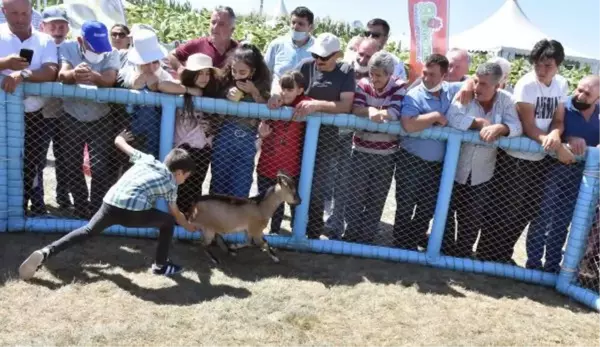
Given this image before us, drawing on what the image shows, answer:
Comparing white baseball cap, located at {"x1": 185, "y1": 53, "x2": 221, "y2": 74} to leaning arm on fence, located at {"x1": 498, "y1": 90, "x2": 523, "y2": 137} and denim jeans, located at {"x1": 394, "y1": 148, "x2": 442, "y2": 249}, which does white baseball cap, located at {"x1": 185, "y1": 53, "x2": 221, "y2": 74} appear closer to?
denim jeans, located at {"x1": 394, "y1": 148, "x2": 442, "y2": 249}

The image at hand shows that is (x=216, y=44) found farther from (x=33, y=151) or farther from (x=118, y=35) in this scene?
(x=33, y=151)

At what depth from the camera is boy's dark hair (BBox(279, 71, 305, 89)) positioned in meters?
4.26

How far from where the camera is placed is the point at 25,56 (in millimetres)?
3998

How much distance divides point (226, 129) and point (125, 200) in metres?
1.09

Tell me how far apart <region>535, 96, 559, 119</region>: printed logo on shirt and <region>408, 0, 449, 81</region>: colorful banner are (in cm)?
362

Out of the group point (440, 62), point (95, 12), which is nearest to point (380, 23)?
point (440, 62)

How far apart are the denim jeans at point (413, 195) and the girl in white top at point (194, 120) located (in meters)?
1.61

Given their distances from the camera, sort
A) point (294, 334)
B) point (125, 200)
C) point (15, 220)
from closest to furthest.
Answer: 1. point (294, 334)
2. point (125, 200)
3. point (15, 220)

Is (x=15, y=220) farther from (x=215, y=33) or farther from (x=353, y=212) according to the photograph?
(x=353, y=212)

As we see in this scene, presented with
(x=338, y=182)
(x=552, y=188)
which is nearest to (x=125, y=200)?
(x=338, y=182)

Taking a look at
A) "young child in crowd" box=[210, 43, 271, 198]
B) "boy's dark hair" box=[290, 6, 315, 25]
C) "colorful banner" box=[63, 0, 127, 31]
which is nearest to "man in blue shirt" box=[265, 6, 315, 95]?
"boy's dark hair" box=[290, 6, 315, 25]

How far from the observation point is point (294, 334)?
3.36 meters

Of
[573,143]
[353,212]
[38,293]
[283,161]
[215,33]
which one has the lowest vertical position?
[38,293]

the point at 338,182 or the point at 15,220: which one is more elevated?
the point at 338,182
